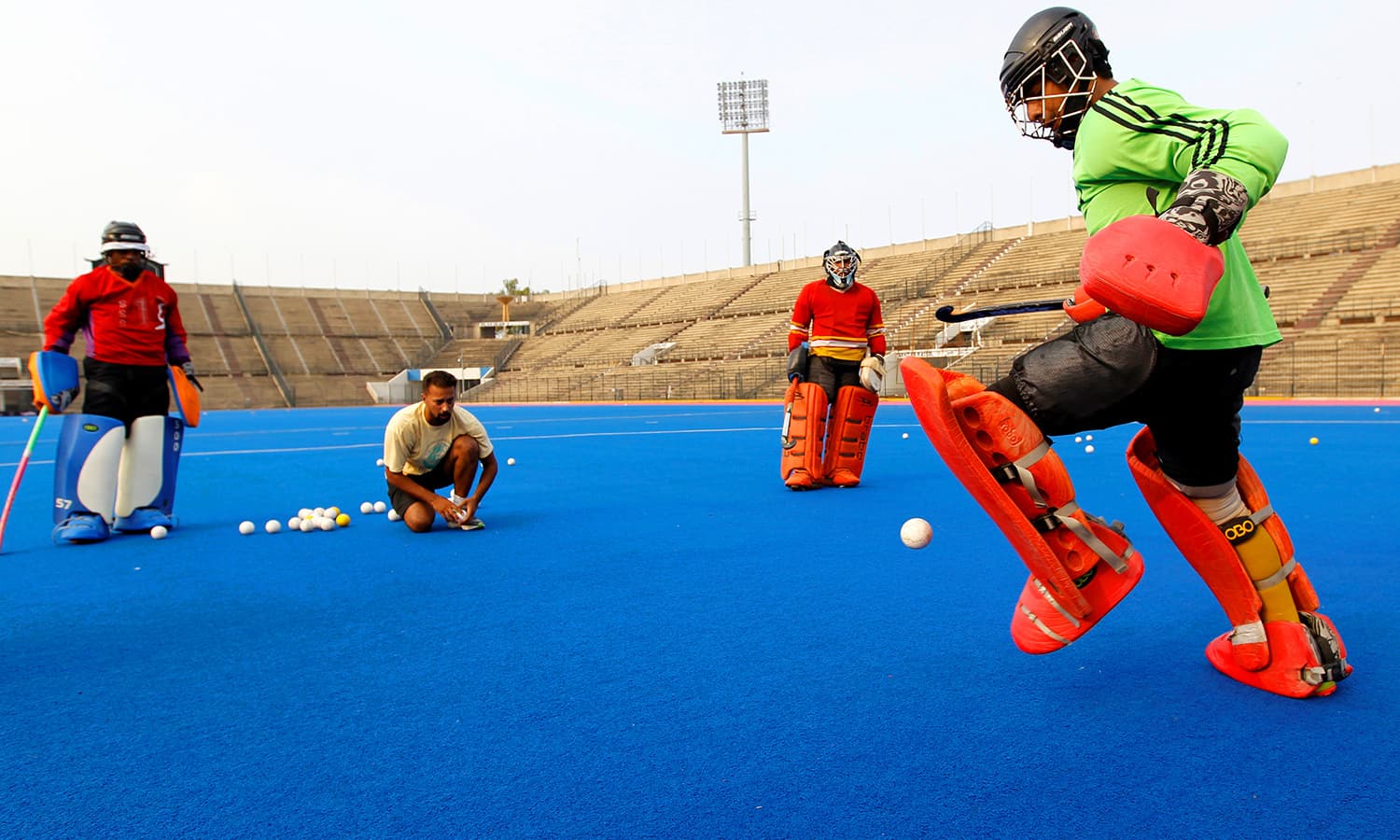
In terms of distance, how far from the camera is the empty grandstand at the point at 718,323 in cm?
2638

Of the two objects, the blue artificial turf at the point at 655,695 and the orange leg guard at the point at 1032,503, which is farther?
the orange leg guard at the point at 1032,503

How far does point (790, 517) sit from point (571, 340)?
4624 cm

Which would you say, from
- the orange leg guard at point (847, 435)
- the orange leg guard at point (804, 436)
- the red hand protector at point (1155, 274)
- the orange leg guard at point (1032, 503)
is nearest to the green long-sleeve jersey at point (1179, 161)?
the red hand protector at point (1155, 274)

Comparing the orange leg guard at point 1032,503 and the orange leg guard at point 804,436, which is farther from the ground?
the orange leg guard at point 1032,503

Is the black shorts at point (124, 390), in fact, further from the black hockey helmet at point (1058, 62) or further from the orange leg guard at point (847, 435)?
the black hockey helmet at point (1058, 62)

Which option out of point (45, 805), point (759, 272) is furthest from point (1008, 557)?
point (759, 272)

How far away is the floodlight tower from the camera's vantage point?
5566cm

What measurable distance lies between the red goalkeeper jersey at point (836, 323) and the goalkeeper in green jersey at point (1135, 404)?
520cm

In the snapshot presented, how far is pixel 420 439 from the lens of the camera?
600cm

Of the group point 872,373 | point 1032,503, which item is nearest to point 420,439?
point 872,373

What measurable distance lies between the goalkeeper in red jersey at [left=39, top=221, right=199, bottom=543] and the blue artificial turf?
46 cm

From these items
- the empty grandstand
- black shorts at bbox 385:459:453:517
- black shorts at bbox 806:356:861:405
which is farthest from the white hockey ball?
the empty grandstand

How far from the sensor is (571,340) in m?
51.3

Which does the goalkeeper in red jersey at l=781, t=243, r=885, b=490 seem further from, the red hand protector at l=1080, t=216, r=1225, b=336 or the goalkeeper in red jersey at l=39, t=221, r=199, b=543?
the red hand protector at l=1080, t=216, r=1225, b=336
